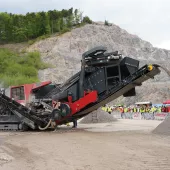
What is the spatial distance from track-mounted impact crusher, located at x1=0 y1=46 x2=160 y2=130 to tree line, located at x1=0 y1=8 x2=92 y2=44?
247ft

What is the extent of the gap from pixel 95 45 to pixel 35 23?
2688cm

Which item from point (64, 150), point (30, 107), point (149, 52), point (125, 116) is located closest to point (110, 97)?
point (30, 107)

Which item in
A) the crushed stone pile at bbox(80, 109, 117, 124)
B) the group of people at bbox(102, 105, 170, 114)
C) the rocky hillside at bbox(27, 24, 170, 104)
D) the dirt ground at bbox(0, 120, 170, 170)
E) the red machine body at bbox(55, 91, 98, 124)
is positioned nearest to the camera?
the dirt ground at bbox(0, 120, 170, 170)

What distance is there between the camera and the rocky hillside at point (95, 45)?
58.8 meters

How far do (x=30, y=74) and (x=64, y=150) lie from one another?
212 ft

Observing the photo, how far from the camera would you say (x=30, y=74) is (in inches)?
2889

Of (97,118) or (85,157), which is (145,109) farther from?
(85,157)

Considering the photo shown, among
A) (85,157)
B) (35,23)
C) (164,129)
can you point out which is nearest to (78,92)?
(164,129)

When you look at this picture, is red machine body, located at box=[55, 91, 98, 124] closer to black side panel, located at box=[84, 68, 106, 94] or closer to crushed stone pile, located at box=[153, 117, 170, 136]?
black side panel, located at box=[84, 68, 106, 94]

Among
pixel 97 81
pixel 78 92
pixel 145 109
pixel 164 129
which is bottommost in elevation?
pixel 164 129

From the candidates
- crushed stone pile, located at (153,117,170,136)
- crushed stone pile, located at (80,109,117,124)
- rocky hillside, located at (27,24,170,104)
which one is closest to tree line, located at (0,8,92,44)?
rocky hillside, located at (27,24,170,104)

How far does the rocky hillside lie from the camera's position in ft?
193

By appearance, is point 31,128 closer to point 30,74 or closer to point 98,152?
point 98,152

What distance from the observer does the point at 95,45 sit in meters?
84.0
